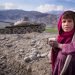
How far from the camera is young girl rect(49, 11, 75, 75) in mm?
2805

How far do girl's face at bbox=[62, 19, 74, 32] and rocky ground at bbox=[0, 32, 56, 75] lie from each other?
331cm

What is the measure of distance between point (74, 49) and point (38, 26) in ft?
43.3

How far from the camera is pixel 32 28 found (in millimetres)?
15945

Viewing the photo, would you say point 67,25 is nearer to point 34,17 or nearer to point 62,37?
point 62,37

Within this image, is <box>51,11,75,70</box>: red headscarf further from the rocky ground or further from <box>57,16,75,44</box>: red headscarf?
the rocky ground

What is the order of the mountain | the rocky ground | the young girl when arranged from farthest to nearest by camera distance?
the mountain
the rocky ground
the young girl

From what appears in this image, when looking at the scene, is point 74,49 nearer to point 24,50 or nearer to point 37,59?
point 37,59

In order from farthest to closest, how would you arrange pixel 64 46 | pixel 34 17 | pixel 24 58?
pixel 34 17 → pixel 24 58 → pixel 64 46

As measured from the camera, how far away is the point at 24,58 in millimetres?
7211

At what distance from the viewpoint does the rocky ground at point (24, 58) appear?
21.8 ft

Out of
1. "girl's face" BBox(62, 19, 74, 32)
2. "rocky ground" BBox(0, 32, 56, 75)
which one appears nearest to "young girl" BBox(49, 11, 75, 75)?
"girl's face" BBox(62, 19, 74, 32)

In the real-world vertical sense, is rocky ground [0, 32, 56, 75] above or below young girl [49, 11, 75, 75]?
below

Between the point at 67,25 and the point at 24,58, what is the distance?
4.37 meters

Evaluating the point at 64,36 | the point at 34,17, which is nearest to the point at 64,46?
the point at 64,36
